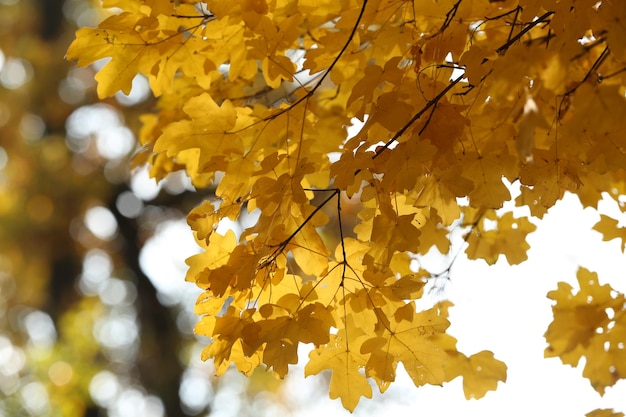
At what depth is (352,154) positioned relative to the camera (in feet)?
3.33

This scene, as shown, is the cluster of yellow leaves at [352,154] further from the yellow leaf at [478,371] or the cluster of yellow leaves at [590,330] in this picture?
the cluster of yellow leaves at [590,330]

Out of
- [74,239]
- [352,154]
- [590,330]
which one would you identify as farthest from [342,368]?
[74,239]

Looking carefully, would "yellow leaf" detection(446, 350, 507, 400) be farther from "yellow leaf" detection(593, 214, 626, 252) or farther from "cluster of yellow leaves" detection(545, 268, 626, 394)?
"yellow leaf" detection(593, 214, 626, 252)

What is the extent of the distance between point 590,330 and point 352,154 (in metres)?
0.90

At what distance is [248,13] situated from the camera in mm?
1086

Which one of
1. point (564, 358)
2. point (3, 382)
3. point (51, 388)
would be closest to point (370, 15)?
point (564, 358)

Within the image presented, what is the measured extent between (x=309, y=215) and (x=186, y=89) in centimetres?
60

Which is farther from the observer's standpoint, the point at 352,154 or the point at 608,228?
the point at 608,228

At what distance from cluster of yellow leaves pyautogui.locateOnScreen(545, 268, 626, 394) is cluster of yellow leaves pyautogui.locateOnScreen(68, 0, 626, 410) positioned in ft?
1.63

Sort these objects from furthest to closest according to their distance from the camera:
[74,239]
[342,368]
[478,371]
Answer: [74,239] → [478,371] → [342,368]

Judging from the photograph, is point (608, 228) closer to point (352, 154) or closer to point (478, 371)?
point (478, 371)

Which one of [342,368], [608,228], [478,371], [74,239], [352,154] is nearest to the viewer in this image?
[352,154]

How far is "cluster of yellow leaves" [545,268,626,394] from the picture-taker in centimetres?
153

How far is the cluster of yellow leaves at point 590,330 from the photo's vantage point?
1.53 meters
